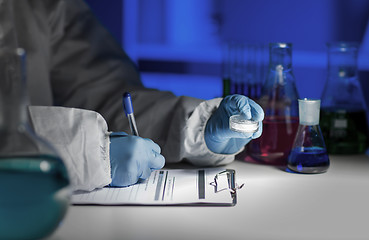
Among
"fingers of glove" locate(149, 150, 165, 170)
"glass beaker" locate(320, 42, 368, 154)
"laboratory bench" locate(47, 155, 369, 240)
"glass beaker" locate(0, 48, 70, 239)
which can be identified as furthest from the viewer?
"glass beaker" locate(320, 42, 368, 154)

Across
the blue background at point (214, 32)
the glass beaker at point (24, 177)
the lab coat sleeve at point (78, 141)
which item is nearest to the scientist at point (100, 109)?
the lab coat sleeve at point (78, 141)

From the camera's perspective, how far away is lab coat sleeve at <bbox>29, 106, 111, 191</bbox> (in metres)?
0.93

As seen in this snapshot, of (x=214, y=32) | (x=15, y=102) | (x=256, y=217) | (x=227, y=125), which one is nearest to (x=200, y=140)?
(x=227, y=125)

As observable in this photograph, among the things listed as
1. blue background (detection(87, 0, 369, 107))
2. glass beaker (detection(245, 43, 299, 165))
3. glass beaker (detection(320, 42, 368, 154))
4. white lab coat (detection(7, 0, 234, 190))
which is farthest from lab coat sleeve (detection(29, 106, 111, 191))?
blue background (detection(87, 0, 369, 107))

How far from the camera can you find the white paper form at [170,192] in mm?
896

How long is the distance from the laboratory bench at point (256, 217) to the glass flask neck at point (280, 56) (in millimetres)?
302

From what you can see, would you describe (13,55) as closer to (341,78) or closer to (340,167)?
(340,167)

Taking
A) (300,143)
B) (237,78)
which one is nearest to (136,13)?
(237,78)

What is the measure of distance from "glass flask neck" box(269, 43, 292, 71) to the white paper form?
32cm

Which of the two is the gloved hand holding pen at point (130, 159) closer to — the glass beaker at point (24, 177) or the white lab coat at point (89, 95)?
the white lab coat at point (89, 95)

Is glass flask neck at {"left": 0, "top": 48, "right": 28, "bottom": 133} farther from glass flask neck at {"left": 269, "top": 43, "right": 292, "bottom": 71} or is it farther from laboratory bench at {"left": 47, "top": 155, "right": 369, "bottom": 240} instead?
glass flask neck at {"left": 269, "top": 43, "right": 292, "bottom": 71}

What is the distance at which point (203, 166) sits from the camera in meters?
1.16

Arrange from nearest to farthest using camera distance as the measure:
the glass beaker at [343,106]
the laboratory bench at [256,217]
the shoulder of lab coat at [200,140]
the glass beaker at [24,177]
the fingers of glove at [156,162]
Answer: the glass beaker at [24,177] → the laboratory bench at [256,217] → the fingers of glove at [156,162] → the shoulder of lab coat at [200,140] → the glass beaker at [343,106]

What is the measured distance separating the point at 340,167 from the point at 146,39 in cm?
97
